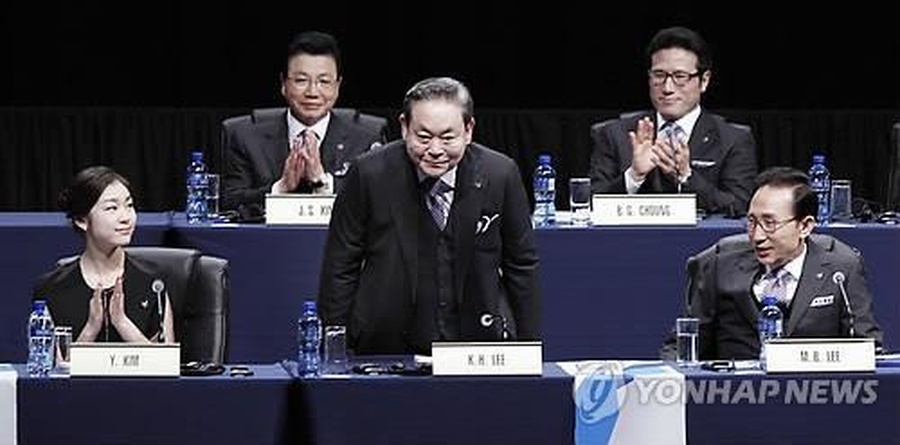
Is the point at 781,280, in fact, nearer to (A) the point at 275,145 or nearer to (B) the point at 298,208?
(B) the point at 298,208

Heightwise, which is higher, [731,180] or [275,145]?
[275,145]

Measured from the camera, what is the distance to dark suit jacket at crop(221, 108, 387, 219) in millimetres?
7023

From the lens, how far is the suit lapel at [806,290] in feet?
17.9

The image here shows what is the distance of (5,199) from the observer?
9.12 metres

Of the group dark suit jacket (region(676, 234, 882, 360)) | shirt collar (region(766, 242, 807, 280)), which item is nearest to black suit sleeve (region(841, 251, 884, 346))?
dark suit jacket (region(676, 234, 882, 360))

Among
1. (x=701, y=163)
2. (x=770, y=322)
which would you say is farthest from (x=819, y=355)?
(x=701, y=163)

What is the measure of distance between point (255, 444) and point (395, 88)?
4966 mm

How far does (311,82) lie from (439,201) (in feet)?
4.90

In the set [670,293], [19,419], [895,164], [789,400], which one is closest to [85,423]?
[19,419]

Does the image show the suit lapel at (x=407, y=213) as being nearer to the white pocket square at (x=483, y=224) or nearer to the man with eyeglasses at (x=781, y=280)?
the white pocket square at (x=483, y=224)

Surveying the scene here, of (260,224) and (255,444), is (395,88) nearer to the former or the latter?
(260,224)

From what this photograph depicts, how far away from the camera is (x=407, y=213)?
5.54 meters

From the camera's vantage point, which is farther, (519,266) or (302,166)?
(302,166)

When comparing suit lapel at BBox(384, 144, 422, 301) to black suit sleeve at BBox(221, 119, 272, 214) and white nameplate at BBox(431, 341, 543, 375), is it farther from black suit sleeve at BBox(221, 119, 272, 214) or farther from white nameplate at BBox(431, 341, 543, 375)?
black suit sleeve at BBox(221, 119, 272, 214)
